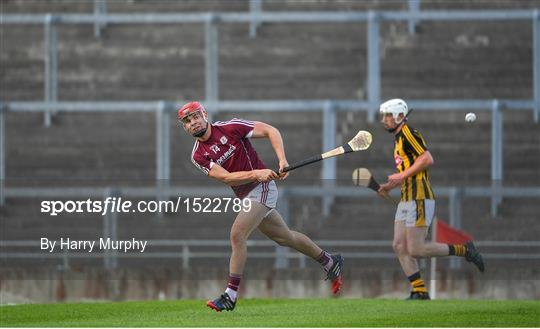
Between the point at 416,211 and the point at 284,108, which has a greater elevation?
the point at 284,108

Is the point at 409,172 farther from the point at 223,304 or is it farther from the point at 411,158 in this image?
the point at 223,304

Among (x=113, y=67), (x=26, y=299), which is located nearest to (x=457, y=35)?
(x=113, y=67)

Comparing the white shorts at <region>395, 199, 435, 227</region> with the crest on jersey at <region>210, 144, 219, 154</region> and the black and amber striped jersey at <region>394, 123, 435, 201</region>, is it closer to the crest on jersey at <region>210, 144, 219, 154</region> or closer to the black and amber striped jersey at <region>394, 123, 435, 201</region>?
the black and amber striped jersey at <region>394, 123, 435, 201</region>

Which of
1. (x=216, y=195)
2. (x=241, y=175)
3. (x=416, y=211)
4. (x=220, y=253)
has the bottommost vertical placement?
(x=220, y=253)

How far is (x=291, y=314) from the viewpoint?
18281 mm

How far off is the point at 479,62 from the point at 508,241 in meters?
7.75

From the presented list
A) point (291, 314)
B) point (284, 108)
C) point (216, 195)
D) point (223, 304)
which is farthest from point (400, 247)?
point (284, 108)

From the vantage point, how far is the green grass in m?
17.1

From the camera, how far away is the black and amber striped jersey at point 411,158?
1928 cm

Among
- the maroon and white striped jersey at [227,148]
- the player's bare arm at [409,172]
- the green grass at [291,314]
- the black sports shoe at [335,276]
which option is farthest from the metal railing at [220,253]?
the maroon and white striped jersey at [227,148]

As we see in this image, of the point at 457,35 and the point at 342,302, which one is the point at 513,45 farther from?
the point at 342,302

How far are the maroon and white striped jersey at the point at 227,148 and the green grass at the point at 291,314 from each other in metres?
1.28

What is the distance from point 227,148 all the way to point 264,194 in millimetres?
495

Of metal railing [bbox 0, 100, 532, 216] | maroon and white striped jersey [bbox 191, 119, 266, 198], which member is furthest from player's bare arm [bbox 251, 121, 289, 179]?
metal railing [bbox 0, 100, 532, 216]
